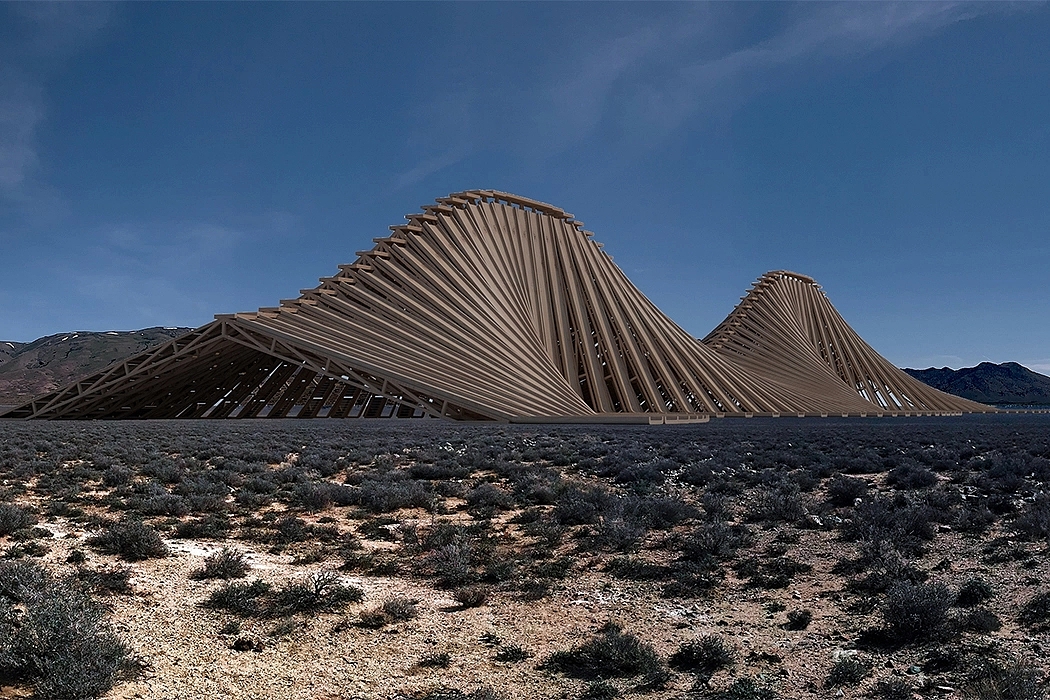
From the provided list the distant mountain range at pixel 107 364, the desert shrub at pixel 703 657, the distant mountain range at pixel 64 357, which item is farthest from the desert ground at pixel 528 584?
the distant mountain range at pixel 107 364

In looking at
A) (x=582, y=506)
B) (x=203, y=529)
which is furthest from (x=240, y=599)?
(x=582, y=506)

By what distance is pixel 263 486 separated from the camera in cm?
980

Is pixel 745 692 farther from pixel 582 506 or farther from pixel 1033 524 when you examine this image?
pixel 1033 524

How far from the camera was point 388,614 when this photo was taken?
16.9 feet

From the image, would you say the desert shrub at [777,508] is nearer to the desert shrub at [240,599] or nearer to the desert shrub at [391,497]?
the desert shrub at [391,497]

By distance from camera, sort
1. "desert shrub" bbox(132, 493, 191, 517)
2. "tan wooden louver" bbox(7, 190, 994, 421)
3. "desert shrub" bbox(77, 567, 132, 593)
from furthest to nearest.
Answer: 1. "tan wooden louver" bbox(7, 190, 994, 421)
2. "desert shrub" bbox(132, 493, 191, 517)
3. "desert shrub" bbox(77, 567, 132, 593)

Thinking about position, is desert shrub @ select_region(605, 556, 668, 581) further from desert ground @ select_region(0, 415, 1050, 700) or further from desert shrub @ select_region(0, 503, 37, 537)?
desert shrub @ select_region(0, 503, 37, 537)

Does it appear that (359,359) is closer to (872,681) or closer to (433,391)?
(433,391)

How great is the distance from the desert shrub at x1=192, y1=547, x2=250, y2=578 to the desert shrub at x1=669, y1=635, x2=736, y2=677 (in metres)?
3.62

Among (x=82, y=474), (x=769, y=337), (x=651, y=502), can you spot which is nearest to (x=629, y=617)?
(x=651, y=502)

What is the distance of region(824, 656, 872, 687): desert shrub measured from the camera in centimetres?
411

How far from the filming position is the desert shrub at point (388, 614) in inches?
198

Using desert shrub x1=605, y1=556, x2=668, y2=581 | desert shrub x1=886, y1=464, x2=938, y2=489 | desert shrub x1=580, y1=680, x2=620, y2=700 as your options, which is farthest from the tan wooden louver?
desert shrub x1=580, y1=680, x2=620, y2=700

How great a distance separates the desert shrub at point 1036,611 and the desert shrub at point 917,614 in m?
0.50
